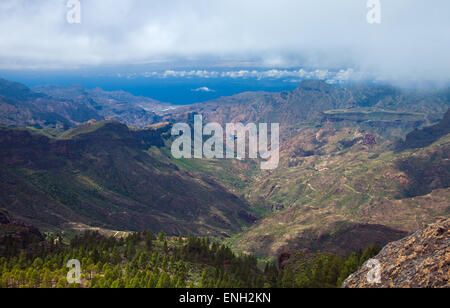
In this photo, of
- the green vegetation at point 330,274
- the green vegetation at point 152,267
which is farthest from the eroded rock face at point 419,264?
the green vegetation at point 330,274

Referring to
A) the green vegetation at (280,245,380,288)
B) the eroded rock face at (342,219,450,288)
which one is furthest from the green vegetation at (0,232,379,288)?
the eroded rock face at (342,219,450,288)

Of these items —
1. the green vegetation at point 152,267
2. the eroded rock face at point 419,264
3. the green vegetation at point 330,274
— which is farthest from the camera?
the green vegetation at point 152,267

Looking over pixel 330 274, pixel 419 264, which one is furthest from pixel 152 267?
pixel 419 264

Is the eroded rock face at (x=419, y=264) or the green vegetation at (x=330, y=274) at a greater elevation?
the eroded rock face at (x=419, y=264)

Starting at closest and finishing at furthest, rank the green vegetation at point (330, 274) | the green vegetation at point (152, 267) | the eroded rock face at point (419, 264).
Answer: the eroded rock face at point (419, 264)
the green vegetation at point (330, 274)
the green vegetation at point (152, 267)

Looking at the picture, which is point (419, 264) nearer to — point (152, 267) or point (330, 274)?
point (330, 274)

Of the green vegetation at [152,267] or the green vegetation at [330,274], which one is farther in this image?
the green vegetation at [152,267]

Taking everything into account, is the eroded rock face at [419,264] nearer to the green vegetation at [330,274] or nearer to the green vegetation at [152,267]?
the green vegetation at [152,267]

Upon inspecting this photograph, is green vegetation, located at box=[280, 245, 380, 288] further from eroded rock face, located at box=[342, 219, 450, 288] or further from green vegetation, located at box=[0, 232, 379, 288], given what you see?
eroded rock face, located at box=[342, 219, 450, 288]
